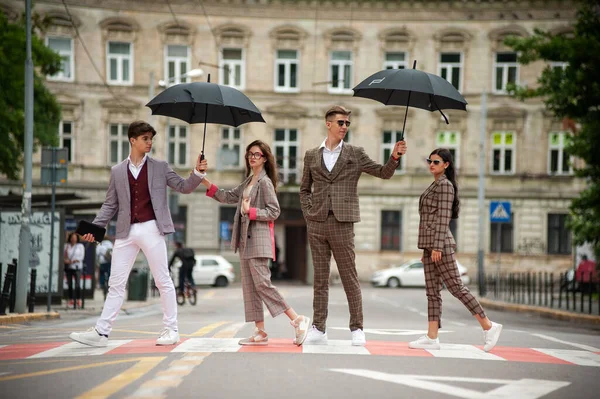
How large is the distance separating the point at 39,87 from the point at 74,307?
36.3ft

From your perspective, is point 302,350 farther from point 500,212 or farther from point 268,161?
point 500,212

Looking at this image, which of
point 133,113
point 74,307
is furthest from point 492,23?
point 74,307

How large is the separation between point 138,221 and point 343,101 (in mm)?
38810

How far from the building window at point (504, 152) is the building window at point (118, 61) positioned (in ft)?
54.4

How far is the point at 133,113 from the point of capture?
46562mm

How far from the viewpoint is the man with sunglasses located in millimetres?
9656

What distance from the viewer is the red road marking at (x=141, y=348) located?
8938 millimetres

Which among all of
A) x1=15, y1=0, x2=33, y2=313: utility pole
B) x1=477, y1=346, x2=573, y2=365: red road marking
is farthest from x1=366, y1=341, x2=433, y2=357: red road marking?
x1=15, y1=0, x2=33, y2=313: utility pole

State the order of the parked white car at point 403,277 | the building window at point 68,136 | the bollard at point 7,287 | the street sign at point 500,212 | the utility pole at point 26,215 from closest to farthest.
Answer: the bollard at point 7,287 → the utility pole at point 26,215 → the street sign at point 500,212 → the parked white car at point 403,277 → the building window at point 68,136

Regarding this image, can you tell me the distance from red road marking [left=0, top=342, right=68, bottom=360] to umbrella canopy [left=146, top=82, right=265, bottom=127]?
8.67 ft

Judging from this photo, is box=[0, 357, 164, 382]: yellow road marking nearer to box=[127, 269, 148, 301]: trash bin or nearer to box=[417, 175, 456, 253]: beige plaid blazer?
box=[417, 175, 456, 253]: beige plaid blazer

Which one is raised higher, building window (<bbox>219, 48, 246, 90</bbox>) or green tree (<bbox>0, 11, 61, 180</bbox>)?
building window (<bbox>219, 48, 246, 90</bbox>)

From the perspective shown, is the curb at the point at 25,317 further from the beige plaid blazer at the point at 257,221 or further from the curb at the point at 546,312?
the curb at the point at 546,312

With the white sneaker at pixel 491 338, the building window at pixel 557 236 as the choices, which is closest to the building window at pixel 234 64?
the building window at pixel 557 236
